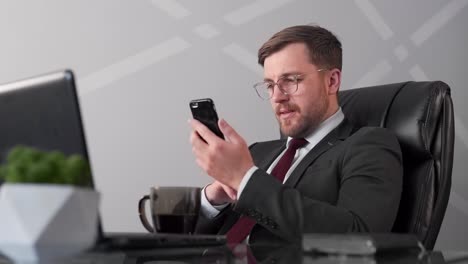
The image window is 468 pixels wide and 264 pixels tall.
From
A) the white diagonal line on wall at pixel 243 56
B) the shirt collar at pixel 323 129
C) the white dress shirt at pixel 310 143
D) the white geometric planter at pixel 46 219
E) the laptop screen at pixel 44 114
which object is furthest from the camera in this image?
the white diagonal line on wall at pixel 243 56

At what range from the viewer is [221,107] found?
7.45ft

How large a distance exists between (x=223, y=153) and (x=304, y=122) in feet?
1.57

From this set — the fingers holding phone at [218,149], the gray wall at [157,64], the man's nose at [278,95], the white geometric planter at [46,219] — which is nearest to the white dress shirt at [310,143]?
the man's nose at [278,95]

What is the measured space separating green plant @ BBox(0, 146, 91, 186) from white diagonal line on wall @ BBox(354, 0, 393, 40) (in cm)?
198

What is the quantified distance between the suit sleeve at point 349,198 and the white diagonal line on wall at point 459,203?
3.59 feet

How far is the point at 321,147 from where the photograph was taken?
5.18 ft

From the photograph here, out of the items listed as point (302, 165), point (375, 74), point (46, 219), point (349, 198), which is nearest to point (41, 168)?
point (46, 219)

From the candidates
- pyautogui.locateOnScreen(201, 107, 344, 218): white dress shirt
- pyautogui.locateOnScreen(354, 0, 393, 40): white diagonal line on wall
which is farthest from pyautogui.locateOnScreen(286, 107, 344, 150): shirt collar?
pyautogui.locateOnScreen(354, 0, 393, 40): white diagonal line on wall

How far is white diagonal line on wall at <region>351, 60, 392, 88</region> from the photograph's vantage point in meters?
2.42

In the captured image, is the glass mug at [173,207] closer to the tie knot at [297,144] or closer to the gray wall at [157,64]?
Result: the tie knot at [297,144]

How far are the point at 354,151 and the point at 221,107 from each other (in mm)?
886

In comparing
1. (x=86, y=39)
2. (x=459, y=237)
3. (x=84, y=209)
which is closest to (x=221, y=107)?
(x=86, y=39)

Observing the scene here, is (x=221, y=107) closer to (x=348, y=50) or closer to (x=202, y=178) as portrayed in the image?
(x=202, y=178)

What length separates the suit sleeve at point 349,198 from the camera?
123cm
